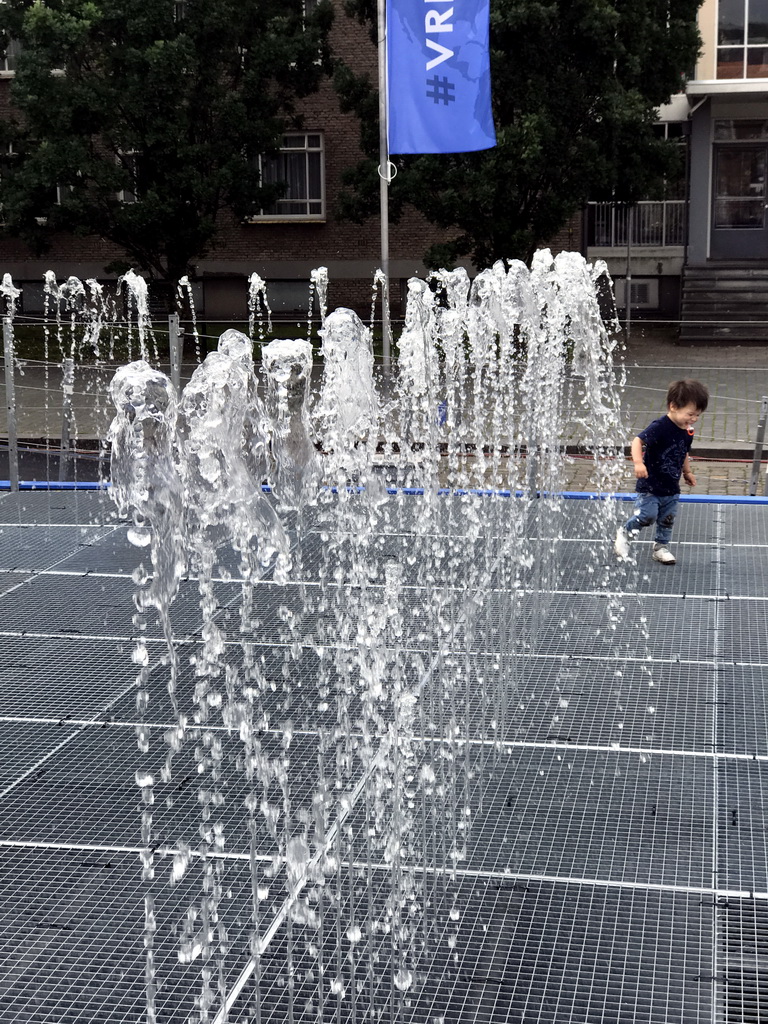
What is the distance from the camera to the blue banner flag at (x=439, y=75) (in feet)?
47.2

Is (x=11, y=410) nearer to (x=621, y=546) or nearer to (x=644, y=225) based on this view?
(x=621, y=546)

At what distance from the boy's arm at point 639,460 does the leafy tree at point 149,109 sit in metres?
14.7

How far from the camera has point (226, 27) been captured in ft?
69.6

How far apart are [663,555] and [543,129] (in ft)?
42.8

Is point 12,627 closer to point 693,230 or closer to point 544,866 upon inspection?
point 544,866

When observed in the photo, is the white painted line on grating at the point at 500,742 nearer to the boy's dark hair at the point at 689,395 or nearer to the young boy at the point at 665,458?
the young boy at the point at 665,458

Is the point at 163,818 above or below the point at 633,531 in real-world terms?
below

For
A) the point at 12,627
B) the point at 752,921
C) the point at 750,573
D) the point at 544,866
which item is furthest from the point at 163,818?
the point at 750,573

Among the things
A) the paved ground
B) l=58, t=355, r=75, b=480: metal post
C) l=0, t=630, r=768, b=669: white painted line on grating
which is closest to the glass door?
the paved ground

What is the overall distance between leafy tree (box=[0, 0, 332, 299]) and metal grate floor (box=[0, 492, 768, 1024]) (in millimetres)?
14185

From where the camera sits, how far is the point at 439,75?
14.5m

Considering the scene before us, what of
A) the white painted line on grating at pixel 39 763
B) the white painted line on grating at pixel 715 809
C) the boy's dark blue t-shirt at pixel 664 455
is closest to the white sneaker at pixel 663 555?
the boy's dark blue t-shirt at pixel 664 455

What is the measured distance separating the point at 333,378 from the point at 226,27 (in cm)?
1513

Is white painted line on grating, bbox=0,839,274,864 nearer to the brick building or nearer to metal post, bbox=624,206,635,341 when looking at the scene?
metal post, bbox=624,206,635,341
